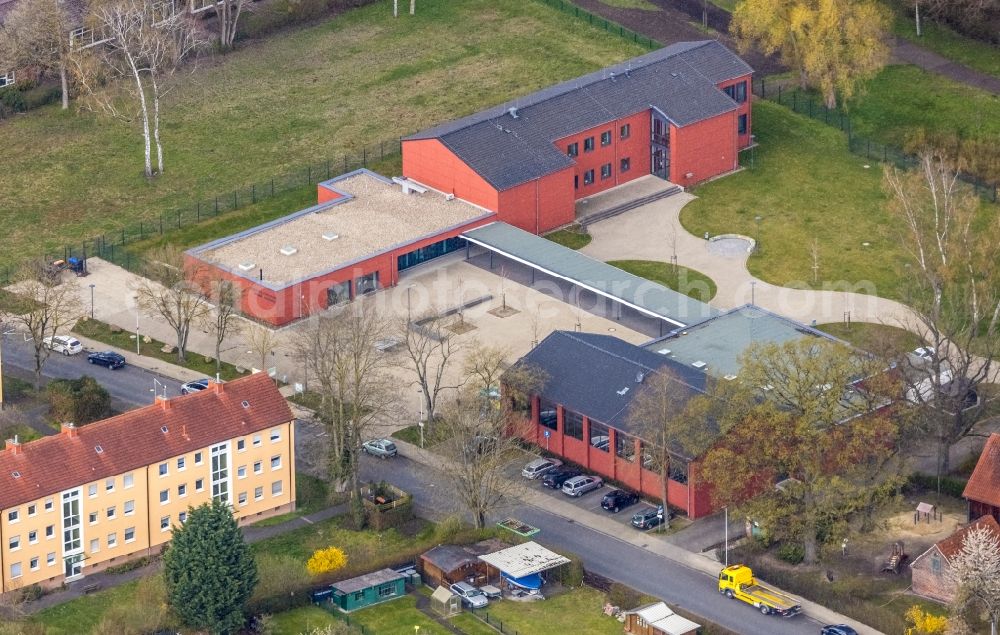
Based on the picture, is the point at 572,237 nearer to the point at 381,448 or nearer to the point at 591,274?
the point at 591,274

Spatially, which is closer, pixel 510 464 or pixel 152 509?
pixel 152 509

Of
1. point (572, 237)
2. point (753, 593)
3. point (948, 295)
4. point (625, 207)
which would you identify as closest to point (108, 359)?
point (572, 237)

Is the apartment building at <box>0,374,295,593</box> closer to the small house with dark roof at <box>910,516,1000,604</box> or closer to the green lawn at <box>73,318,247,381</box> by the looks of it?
the green lawn at <box>73,318,247,381</box>

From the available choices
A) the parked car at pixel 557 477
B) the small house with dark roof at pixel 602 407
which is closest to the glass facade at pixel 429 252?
the small house with dark roof at pixel 602 407

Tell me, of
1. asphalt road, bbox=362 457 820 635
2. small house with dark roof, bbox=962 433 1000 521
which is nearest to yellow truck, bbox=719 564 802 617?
asphalt road, bbox=362 457 820 635

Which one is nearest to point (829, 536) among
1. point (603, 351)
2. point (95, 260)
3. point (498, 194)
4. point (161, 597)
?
point (603, 351)

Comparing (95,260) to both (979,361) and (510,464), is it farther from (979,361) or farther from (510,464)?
(979,361)
